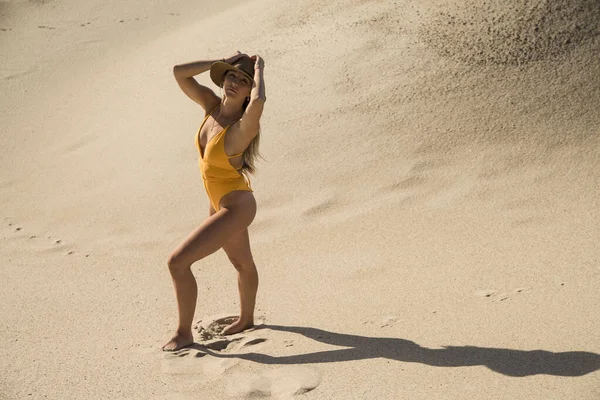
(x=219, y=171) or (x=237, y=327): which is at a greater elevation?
(x=219, y=171)

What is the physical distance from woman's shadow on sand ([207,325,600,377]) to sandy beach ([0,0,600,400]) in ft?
0.05

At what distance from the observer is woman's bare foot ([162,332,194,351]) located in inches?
197

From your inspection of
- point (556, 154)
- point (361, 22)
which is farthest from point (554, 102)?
point (361, 22)

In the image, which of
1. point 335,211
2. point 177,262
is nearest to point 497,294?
point 177,262

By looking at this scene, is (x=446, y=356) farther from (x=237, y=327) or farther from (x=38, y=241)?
(x=38, y=241)

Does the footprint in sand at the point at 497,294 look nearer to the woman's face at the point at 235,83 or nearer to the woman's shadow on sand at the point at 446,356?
the woman's shadow on sand at the point at 446,356

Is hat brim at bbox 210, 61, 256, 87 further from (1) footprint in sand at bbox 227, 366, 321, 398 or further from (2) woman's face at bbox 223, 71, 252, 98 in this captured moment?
(1) footprint in sand at bbox 227, 366, 321, 398

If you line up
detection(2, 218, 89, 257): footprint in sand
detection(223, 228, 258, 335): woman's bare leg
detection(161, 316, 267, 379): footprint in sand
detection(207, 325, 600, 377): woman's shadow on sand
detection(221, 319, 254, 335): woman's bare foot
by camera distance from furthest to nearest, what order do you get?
detection(2, 218, 89, 257): footprint in sand
detection(221, 319, 254, 335): woman's bare foot
detection(223, 228, 258, 335): woman's bare leg
detection(161, 316, 267, 379): footprint in sand
detection(207, 325, 600, 377): woman's shadow on sand

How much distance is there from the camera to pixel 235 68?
4.78 m

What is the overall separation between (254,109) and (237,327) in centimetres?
143

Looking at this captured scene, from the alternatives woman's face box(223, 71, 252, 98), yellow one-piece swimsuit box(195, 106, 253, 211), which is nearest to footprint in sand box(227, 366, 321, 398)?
yellow one-piece swimsuit box(195, 106, 253, 211)

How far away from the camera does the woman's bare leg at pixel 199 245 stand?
4.75 m

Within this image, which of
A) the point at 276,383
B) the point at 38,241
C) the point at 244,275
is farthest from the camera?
the point at 38,241

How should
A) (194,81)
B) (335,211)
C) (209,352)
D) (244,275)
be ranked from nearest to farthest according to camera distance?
(209,352) → (194,81) → (244,275) → (335,211)
